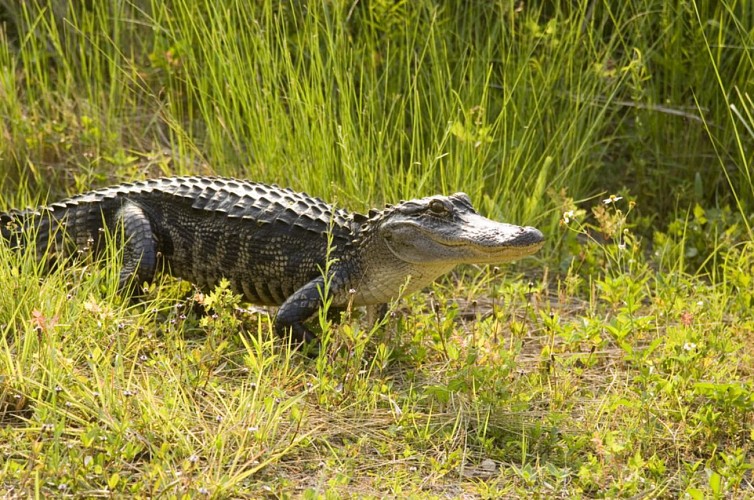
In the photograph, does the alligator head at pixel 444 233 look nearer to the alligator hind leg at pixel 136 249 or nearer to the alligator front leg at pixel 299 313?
the alligator front leg at pixel 299 313

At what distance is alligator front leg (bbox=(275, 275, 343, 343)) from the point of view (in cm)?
460

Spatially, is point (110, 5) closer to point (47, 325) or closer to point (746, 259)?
point (47, 325)

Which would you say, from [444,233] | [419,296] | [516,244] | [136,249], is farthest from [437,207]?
[136,249]

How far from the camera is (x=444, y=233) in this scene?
4582 millimetres

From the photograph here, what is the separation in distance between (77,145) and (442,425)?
356 cm

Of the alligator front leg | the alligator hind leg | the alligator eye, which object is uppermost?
the alligator eye

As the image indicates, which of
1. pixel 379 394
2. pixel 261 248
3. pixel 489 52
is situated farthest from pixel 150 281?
pixel 489 52

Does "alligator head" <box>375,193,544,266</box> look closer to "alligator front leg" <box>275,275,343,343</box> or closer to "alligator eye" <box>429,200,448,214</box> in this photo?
"alligator eye" <box>429,200,448,214</box>

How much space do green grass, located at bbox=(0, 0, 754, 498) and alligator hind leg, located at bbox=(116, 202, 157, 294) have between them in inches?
6.7

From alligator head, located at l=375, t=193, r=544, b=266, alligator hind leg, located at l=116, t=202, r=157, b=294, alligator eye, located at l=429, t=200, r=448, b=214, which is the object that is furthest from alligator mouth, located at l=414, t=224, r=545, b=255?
alligator hind leg, located at l=116, t=202, r=157, b=294

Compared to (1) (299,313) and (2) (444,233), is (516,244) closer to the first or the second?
(2) (444,233)

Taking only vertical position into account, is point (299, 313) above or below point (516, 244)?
below

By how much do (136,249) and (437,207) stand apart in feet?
4.60

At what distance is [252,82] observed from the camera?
230 inches
